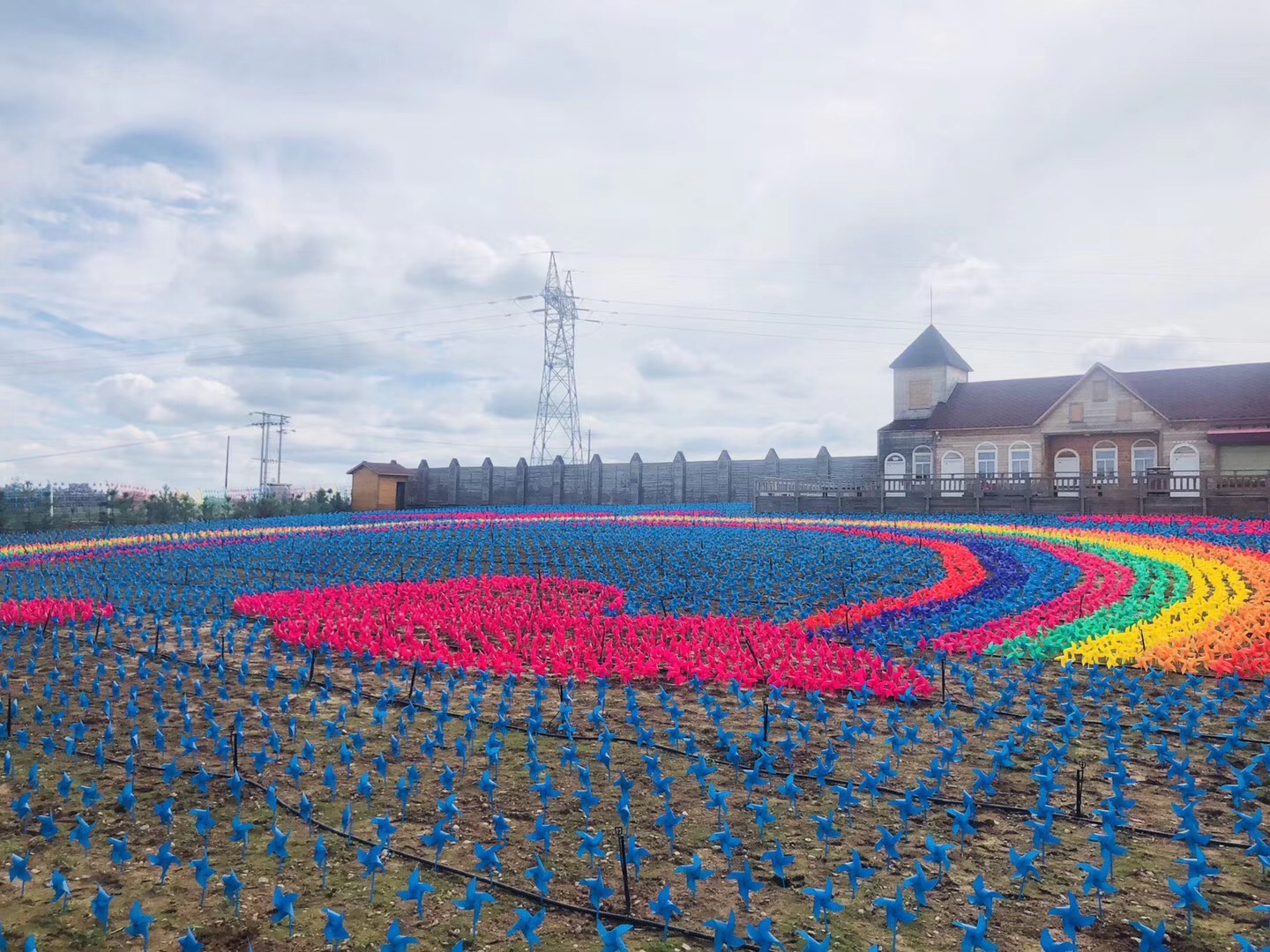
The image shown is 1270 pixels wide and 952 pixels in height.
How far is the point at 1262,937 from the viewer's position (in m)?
3.35

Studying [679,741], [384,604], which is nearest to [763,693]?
[679,741]

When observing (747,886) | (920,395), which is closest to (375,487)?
(920,395)

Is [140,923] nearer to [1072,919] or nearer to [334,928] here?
[334,928]

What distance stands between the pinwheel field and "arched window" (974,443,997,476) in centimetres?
2610

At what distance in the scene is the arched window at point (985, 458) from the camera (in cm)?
3753

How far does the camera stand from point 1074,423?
35.6 m

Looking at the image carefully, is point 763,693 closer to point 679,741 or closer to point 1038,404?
point 679,741

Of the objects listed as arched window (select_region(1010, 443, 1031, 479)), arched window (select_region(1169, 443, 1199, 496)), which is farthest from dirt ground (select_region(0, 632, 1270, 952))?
arched window (select_region(1010, 443, 1031, 479))

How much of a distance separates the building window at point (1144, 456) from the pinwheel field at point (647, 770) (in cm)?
2481

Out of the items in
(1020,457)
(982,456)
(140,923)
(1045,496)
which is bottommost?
(140,923)

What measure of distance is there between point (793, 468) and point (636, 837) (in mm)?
34787

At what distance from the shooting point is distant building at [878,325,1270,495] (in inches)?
1291

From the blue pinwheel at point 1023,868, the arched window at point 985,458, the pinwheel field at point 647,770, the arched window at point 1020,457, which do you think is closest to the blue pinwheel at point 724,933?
the pinwheel field at point 647,770

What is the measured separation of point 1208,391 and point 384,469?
125 ft
